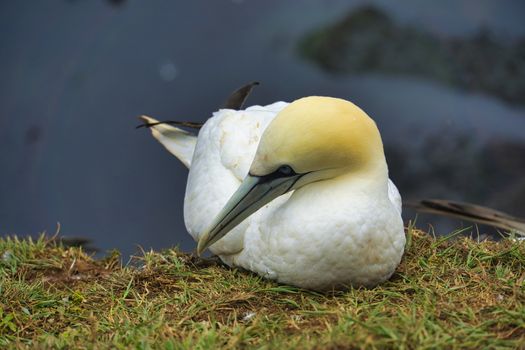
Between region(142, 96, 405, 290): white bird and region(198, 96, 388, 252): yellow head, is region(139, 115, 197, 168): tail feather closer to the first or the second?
region(142, 96, 405, 290): white bird

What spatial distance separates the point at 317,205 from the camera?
4.52 m

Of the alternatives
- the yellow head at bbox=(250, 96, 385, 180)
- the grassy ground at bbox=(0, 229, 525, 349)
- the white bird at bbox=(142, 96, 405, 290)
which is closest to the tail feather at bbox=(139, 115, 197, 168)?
the grassy ground at bbox=(0, 229, 525, 349)

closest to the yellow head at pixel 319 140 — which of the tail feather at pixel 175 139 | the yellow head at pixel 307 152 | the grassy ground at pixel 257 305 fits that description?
the yellow head at pixel 307 152

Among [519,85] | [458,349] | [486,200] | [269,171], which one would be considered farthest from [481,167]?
[458,349]

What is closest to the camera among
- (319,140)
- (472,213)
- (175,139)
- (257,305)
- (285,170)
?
(319,140)

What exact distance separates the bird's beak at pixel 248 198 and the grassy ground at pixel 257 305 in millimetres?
394

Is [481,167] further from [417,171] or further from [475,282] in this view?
[475,282]

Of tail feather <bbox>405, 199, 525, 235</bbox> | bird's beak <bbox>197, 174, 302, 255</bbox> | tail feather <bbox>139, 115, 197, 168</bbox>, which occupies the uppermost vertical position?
bird's beak <bbox>197, 174, 302, 255</bbox>

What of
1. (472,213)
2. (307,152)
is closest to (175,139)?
(472,213)

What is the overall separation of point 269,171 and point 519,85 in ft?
19.1

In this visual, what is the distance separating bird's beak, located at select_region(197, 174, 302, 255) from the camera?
4562 millimetres

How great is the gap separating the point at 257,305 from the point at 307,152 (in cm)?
95

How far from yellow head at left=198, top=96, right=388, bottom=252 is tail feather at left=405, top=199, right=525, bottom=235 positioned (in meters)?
2.11

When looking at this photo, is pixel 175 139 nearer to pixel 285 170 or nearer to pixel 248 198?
pixel 248 198
